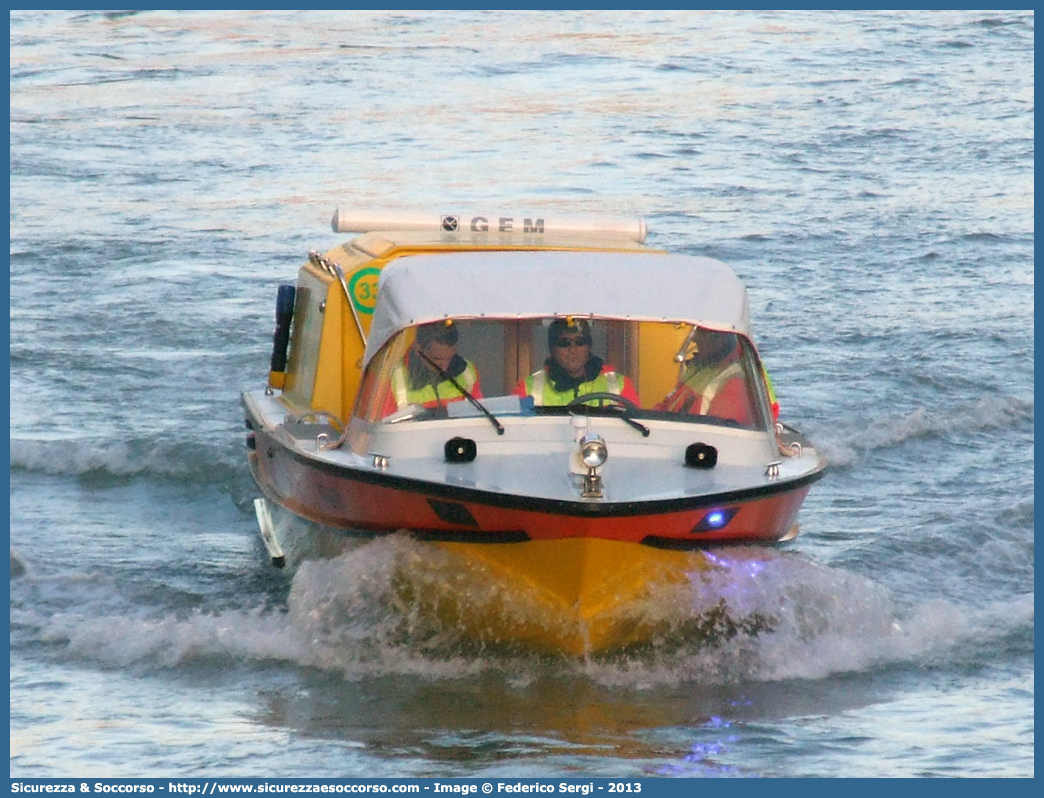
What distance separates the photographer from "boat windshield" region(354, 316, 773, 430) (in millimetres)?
10500

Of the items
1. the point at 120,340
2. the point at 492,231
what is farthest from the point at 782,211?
the point at 492,231

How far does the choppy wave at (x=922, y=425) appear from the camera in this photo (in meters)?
16.6

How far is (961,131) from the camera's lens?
93.7 feet

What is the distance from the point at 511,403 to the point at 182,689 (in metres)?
2.22

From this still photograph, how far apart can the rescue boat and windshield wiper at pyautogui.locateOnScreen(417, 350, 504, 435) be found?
0.01 meters

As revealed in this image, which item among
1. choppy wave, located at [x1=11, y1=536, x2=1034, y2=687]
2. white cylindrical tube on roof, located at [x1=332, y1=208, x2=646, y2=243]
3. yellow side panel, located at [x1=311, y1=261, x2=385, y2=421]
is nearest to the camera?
choppy wave, located at [x1=11, y1=536, x2=1034, y2=687]

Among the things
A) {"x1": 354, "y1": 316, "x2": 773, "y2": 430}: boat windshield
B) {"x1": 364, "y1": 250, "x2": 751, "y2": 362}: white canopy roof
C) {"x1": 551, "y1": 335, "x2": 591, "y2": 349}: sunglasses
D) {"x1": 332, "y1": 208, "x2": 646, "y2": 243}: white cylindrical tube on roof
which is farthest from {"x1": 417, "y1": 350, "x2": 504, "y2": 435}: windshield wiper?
{"x1": 332, "y1": 208, "x2": 646, "y2": 243}: white cylindrical tube on roof

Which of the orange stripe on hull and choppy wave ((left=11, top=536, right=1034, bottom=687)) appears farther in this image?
choppy wave ((left=11, top=536, right=1034, bottom=687))

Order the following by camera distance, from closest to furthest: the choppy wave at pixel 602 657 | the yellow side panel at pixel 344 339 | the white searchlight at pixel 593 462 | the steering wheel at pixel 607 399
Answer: the white searchlight at pixel 593 462 < the choppy wave at pixel 602 657 < the steering wheel at pixel 607 399 < the yellow side panel at pixel 344 339

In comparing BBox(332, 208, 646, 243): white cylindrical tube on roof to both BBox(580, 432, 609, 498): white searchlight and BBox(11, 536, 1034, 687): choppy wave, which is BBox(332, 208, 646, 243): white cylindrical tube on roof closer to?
BBox(11, 536, 1034, 687): choppy wave

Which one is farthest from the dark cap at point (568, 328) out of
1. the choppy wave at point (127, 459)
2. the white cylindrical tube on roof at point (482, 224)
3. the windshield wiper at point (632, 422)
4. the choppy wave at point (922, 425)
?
the choppy wave at point (922, 425)

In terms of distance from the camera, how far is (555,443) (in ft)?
33.1

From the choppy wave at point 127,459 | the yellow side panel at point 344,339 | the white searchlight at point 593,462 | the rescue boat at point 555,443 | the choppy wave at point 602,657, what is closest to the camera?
the white searchlight at point 593,462

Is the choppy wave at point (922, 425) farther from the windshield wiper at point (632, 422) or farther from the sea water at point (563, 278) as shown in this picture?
the windshield wiper at point (632, 422)
